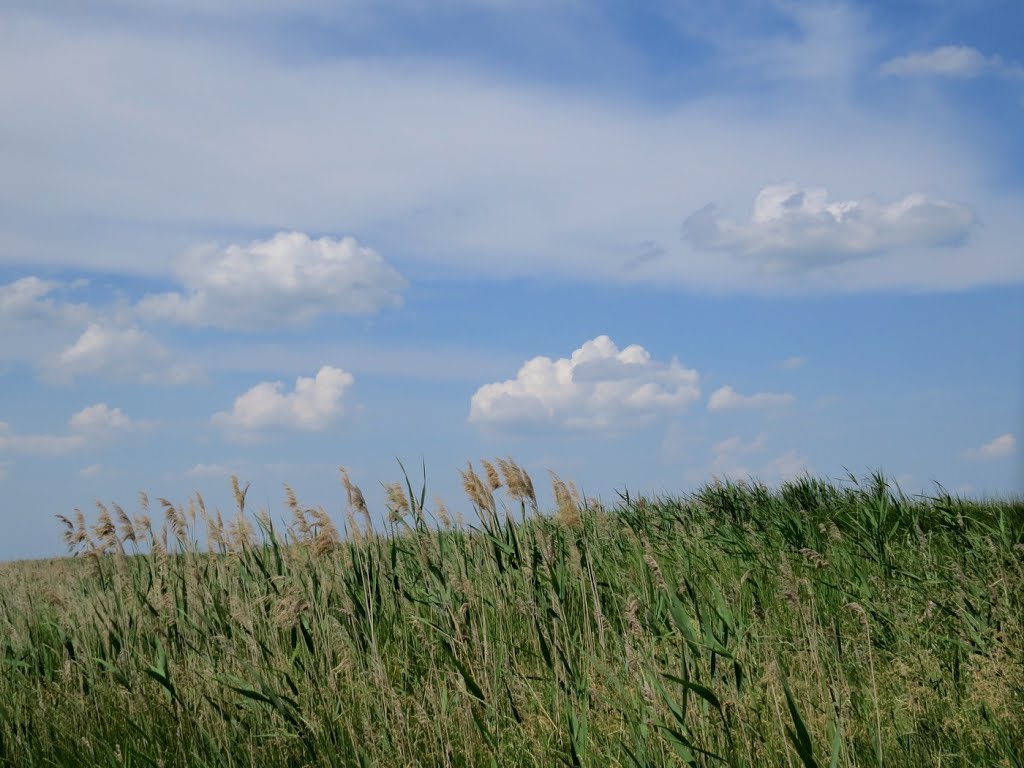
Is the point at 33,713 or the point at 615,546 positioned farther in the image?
the point at 615,546

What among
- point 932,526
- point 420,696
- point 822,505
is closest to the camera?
point 420,696

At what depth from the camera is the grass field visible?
3484mm

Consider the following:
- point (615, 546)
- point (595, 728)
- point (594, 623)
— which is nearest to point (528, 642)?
point (594, 623)

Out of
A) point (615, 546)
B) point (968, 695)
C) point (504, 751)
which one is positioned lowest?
point (968, 695)

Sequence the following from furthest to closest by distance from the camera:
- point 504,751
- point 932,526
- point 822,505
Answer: point 822,505 → point 932,526 → point 504,751

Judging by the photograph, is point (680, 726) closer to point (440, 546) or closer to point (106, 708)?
point (440, 546)

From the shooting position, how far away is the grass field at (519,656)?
11.4 ft

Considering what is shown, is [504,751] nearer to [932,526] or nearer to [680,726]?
[680,726]

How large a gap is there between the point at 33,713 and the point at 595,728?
12.3 ft

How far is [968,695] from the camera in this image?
14.6ft

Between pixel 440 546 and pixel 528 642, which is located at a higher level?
pixel 440 546

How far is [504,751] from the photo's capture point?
12.3 ft

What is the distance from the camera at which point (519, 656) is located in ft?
16.1

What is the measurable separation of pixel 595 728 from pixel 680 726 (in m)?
0.64
